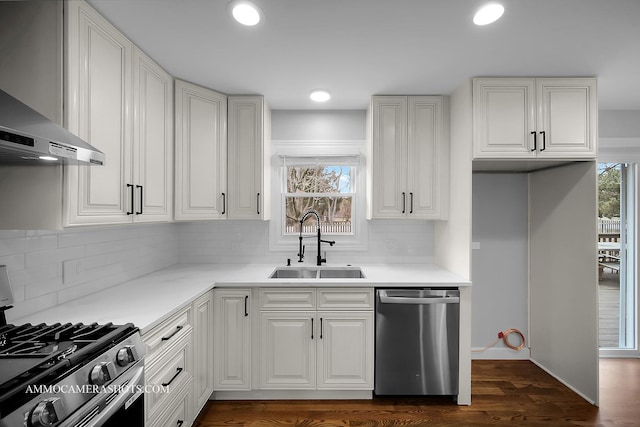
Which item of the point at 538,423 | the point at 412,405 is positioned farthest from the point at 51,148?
the point at 538,423

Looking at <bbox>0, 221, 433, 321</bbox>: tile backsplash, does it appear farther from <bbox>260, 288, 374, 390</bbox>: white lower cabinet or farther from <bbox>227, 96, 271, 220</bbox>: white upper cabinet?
<bbox>260, 288, 374, 390</bbox>: white lower cabinet

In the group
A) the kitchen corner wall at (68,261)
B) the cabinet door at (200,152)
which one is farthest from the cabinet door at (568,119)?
the kitchen corner wall at (68,261)

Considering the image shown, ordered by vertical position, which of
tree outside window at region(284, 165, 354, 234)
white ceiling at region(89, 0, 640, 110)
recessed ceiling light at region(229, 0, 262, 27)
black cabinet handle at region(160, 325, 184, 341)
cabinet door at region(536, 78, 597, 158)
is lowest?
black cabinet handle at region(160, 325, 184, 341)

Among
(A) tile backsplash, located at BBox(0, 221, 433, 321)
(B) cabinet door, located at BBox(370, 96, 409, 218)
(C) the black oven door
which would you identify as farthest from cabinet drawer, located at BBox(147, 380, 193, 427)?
(B) cabinet door, located at BBox(370, 96, 409, 218)

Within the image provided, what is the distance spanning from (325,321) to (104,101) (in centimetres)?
194

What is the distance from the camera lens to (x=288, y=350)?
93.8 inches

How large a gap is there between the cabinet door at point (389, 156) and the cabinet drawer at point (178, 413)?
6.15 ft

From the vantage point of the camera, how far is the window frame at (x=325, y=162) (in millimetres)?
3105

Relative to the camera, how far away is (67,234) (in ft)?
5.99

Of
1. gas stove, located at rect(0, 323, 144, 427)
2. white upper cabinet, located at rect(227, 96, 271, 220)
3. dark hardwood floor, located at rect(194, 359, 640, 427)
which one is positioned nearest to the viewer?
gas stove, located at rect(0, 323, 144, 427)

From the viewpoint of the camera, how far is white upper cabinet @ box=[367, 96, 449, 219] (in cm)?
273

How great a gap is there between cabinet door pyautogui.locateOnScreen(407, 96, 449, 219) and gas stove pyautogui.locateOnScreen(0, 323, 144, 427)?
2.22 meters

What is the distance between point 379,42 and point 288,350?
2.17m

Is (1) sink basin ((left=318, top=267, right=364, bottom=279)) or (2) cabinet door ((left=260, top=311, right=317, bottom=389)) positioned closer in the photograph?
(2) cabinet door ((left=260, top=311, right=317, bottom=389))
